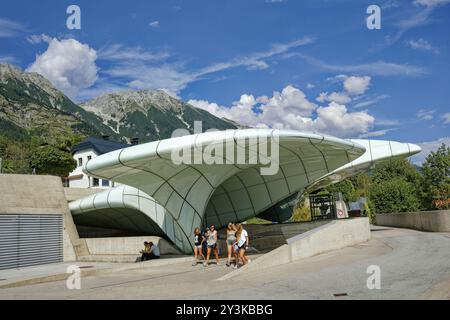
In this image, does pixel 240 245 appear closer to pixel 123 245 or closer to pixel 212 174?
pixel 212 174

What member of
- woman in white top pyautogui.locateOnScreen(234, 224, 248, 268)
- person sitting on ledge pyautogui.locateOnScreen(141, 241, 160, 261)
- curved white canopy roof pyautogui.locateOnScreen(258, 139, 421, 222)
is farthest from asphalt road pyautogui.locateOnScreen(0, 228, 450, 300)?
curved white canopy roof pyautogui.locateOnScreen(258, 139, 421, 222)

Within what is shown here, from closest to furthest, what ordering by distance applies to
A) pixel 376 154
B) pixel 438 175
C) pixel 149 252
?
pixel 149 252
pixel 376 154
pixel 438 175

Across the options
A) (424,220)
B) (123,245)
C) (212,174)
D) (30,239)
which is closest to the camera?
(212,174)

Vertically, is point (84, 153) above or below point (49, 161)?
above

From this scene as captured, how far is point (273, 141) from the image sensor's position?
1631 cm

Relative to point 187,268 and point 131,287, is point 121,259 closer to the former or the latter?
point 187,268

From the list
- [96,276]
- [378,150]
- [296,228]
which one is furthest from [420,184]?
[96,276]

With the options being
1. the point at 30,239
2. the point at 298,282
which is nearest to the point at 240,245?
the point at 298,282

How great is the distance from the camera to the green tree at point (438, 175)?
4353cm

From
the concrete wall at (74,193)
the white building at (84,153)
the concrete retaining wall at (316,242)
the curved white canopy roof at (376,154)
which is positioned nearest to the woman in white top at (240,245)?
the concrete retaining wall at (316,242)

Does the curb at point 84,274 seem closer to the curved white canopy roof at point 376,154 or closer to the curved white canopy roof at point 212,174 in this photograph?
the curved white canopy roof at point 212,174

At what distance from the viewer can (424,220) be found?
2605 centimetres

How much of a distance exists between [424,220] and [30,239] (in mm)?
22522

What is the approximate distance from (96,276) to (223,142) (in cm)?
646
